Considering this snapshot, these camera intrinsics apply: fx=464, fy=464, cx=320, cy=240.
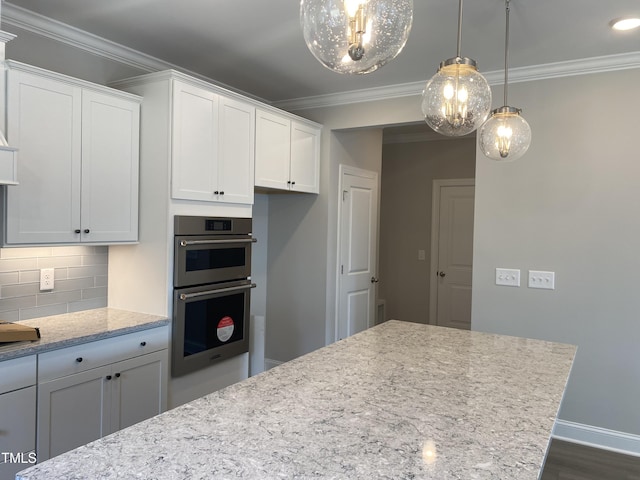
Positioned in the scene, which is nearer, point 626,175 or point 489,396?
point 489,396

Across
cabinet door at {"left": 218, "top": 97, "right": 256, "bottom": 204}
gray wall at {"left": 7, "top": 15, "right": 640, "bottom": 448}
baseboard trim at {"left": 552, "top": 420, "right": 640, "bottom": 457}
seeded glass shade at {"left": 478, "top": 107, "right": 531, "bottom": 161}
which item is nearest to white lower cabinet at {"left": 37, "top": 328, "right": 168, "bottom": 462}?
cabinet door at {"left": 218, "top": 97, "right": 256, "bottom": 204}

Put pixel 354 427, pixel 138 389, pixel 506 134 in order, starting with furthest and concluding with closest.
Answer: pixel 138 389
pixel 506 134
pixel 354 427

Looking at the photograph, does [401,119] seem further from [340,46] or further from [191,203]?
[340,46]

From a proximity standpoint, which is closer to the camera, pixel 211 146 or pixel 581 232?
pixel 211 146

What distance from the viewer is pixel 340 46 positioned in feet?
4.30

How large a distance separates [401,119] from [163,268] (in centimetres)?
228

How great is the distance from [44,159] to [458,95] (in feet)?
6.85

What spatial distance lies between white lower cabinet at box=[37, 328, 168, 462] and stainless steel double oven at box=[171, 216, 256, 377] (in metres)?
0.17

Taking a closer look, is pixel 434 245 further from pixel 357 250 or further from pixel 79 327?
pixel 79 327

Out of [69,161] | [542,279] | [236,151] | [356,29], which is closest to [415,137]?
[542,279]

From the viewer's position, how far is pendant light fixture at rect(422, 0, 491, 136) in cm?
181

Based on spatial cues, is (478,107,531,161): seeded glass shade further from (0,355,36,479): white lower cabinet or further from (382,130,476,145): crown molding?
(382,130,476,145): crown molding

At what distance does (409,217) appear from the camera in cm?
597

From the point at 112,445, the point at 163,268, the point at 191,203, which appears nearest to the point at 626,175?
the point at 191,203
